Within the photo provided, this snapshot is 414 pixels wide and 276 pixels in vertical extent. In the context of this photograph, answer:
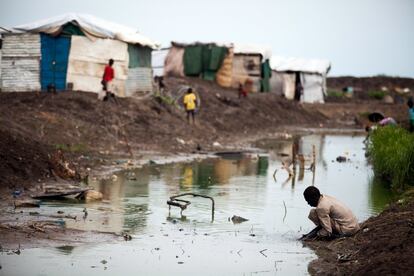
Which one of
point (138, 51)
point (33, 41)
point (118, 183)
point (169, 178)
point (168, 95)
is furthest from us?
point (168, 95)

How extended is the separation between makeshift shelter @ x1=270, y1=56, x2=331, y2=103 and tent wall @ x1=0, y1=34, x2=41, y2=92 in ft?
69.7

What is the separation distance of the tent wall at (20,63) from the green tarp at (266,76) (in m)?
18.6

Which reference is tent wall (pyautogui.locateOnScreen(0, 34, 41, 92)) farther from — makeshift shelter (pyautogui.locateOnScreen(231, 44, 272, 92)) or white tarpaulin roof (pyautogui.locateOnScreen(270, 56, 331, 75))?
white tarpaulin roof (pyautogui.locateOnScreen(270, 56, 331, 75))

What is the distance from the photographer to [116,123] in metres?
24.0

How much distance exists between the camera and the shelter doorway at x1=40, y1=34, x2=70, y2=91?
85.4 ft

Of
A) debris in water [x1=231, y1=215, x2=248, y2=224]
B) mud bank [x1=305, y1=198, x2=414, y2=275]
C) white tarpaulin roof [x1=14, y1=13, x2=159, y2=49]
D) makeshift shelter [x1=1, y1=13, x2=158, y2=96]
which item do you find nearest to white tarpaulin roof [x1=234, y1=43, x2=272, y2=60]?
white tarpaulin roof [x1=14, y1=13, x2=159, y2=49]

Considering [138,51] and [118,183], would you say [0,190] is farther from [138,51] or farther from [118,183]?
[138,51]

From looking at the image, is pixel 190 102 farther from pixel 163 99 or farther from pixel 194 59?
pixel 194 59

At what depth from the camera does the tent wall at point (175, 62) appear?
130 feet

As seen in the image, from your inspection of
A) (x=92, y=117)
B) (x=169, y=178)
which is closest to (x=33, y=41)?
(x=92, y=117)

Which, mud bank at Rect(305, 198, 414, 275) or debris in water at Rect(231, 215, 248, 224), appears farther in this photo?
debris in water at Rect(231, 215, 248, 224)

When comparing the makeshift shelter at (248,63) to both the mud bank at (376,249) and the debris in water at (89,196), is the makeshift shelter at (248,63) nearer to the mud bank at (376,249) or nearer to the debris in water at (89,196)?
the debris in water at (89,196)

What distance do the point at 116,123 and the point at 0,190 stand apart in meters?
10.2

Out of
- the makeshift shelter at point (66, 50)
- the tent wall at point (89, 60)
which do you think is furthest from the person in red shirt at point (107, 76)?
the makeshift shelter at point (66, 50)
